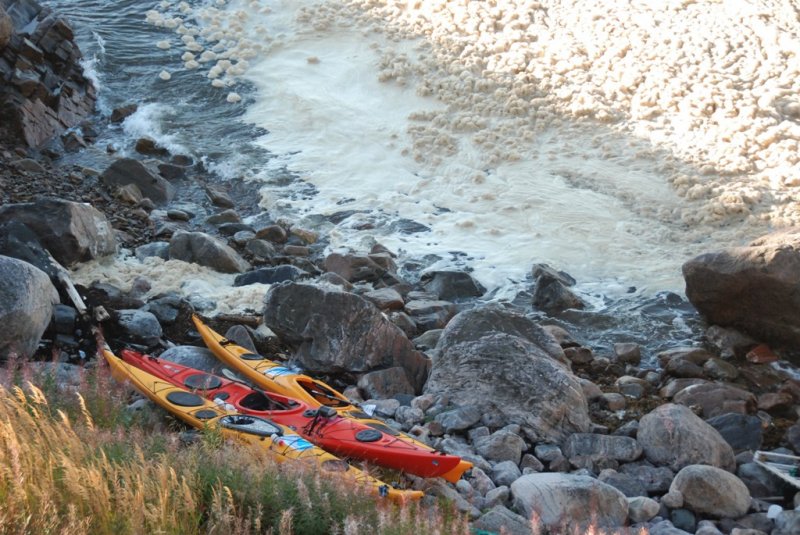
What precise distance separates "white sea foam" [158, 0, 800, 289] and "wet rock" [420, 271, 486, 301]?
41 centimetres

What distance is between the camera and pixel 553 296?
946 cm

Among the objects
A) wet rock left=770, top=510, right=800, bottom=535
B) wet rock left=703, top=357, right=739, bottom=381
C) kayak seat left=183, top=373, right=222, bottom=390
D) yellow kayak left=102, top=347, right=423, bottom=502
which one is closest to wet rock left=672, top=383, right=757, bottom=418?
wet rock left=703, top=357, right=739, bottom=381

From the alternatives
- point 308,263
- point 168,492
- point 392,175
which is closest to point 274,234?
point 308,263

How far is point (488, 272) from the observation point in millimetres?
10297

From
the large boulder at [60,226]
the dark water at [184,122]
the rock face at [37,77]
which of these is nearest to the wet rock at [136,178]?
the dark water at [184,122]

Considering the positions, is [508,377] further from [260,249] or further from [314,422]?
[260,249]

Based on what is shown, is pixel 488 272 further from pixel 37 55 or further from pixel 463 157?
pixel 37 55

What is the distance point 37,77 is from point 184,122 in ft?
6.70

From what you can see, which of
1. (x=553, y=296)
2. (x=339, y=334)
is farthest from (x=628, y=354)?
(x=339, y=334)

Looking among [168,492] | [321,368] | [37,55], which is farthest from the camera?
[37,55]

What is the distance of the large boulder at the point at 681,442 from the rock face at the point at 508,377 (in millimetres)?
517

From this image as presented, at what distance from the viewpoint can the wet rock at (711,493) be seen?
18.8ft

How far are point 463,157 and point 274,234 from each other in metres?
2.89

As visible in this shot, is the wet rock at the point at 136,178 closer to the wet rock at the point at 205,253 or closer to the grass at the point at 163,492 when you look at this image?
the wet rock at the point at 205,253
